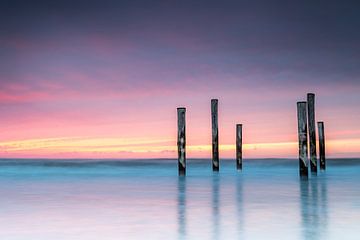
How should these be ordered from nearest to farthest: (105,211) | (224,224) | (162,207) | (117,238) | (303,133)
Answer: (117,238), (224,224), (105,211), (162,207), (303,133)

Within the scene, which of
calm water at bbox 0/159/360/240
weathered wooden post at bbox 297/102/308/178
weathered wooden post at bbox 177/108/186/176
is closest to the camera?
calm water at bbox 0/159/360/240

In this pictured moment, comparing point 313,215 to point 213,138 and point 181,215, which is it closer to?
point 181,215

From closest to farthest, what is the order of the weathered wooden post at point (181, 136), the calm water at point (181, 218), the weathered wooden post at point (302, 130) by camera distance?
the calm water at point (181, 218) < the weathered wooden post at point (302, 130) < the weathered wooden post at point (181, 136)

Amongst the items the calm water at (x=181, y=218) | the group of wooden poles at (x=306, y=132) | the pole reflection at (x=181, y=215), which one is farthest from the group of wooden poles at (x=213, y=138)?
the calm water at (x=181, y=218)

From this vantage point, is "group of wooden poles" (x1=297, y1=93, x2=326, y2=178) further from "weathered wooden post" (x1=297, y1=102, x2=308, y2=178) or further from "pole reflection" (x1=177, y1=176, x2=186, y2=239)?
"pole reflection" (x1=177, y1=176, x2=186, y2=239)

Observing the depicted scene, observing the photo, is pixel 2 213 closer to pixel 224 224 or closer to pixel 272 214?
pixel 224 224

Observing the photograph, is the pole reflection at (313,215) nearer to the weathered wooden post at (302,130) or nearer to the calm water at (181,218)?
the calm water at (181,218)

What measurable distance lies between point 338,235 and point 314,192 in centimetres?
704

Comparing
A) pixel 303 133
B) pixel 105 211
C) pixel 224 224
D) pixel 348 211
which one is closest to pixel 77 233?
pixel 224 224

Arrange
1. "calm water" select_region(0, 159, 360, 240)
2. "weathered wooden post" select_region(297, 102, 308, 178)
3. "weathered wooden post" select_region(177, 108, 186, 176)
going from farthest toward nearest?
1. "weathered wooden post" select_region(177, 108, 186, 176)
2. "weathered wooden post" select_region(297, 102, 308, 178)
3. "calm water" select_region(0, 159, 360, 240)

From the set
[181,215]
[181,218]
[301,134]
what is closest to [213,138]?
[301,134]

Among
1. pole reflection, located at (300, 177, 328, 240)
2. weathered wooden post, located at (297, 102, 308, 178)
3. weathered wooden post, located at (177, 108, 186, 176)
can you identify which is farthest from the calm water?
weathered wooden post, located at (177, 108, 186, 176)

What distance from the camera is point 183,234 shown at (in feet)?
19.8

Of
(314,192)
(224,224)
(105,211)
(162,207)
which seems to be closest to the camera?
(224,224)
